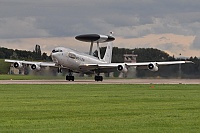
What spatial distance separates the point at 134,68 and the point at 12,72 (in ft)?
156

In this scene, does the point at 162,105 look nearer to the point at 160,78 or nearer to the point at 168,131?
the point at 168,131

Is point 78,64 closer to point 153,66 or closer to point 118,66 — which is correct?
point 118,66

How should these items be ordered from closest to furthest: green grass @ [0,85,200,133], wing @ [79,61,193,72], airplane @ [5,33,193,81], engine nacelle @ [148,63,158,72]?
1. green grass @ [0,85,200,133]
2. airplane @ [5,33,193,81]
3. engine nacelle @ [148,63,158,72]
4. wing @ [79,61,193,72]

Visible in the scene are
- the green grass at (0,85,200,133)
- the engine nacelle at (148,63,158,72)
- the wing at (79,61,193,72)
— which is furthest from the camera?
the wing at (79,61,193,72)

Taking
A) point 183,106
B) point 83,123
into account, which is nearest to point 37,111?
point 83,123

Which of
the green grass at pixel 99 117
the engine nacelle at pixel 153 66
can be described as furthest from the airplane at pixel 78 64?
the green grass at pixel 99 117

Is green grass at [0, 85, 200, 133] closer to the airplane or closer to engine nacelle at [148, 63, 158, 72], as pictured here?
the airplane

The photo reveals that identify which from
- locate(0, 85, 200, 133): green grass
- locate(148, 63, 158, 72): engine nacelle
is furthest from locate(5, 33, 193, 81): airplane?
locate(0, 85, 200, 133): green grass

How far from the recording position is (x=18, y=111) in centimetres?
2927

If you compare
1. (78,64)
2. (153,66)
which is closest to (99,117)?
(153,66)

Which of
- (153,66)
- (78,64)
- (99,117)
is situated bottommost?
(99,117)

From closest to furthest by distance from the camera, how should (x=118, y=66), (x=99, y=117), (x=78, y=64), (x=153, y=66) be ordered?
(x=99, y=117)
(x=153, y=66)
(x=78, y=64)
(x=118, y=66)

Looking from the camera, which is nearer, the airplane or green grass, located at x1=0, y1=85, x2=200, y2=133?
green grass, located at x1=0, y1=85, x2=200, y2=133

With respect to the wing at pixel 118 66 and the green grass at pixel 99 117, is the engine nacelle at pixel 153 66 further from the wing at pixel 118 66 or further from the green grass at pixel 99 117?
the green grass at pixel 99 117
